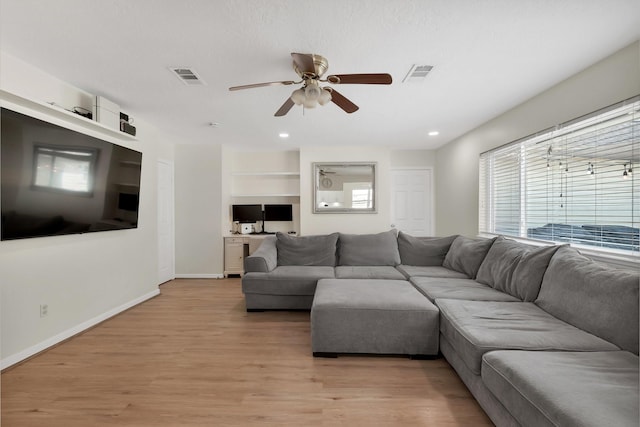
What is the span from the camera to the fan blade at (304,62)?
1.84 metres

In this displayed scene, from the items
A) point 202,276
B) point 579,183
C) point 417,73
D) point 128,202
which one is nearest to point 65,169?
point 128,202

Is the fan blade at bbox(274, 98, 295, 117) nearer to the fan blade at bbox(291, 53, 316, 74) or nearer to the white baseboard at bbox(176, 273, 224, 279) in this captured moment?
the fan blade at bbox(291, 53, 316, 74)

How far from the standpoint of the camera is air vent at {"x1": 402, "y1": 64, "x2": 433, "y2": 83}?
2.37m

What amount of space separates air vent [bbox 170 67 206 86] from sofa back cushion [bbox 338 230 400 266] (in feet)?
8.91

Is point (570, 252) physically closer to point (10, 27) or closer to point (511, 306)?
point (511, 306)

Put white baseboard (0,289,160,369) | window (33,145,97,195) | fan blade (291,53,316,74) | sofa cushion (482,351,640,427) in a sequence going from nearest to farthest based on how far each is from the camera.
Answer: sofa cushion (482,351,640,427) < fan blade (291,53,316,74) < white baseboard (0,289,160,369) < window (33,145,97,195)

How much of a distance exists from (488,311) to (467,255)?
133 cm

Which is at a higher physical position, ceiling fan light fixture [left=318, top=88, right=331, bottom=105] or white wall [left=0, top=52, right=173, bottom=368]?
ceiling fan light fixture [left=318, top=88, right=331, bottom=105]

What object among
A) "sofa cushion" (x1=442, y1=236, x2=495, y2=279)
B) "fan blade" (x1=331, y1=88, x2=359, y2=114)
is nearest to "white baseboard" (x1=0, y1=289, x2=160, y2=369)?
"fan blade" (x1=331, y1=88, x2=359, y2=114)

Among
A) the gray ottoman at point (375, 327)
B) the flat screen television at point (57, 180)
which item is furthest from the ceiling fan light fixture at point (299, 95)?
the flat screen television at point (57, 180)

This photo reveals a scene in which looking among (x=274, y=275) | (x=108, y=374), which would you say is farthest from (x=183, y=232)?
(x=108, y=374)

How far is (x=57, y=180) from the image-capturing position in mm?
2488

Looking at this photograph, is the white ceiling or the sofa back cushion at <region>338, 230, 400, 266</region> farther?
the sofa back cushion at <region>338, 230, 400, 266</region>

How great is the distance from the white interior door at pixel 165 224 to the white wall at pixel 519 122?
197 inches
